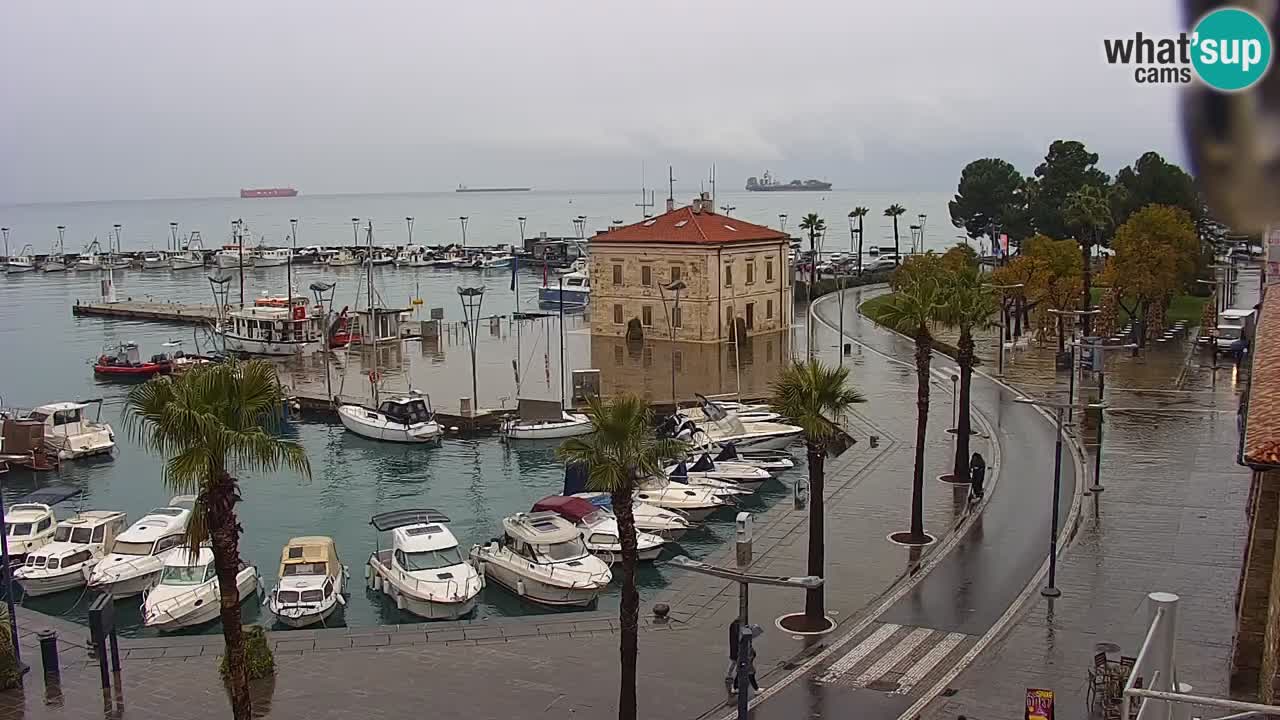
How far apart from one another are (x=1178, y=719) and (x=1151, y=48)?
5056 mm

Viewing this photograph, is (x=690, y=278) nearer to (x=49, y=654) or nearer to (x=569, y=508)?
(x=569, y=508)

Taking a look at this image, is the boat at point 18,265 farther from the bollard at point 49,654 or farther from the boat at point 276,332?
the bollard at point 49,654

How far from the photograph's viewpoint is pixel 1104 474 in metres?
37.3

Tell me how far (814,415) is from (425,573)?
36.6ft

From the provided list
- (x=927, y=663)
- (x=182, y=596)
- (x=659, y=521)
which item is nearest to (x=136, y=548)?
(x=182, y=596)

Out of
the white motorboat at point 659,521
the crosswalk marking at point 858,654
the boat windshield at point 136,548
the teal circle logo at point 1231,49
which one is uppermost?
the teal circle logo at point 1231,49

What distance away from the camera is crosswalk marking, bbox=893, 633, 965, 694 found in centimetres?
2140

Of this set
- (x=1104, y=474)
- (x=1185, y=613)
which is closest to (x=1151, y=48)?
(x=1185, y=613)

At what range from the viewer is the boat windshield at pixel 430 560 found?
3005cm

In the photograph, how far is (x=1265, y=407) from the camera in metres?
9.95

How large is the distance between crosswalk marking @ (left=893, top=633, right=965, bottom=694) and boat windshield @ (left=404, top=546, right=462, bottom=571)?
12.7 m

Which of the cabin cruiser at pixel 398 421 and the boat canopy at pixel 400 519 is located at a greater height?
the boat canopy at pixel 400 519

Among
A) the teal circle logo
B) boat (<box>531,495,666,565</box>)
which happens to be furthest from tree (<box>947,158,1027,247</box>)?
the teal circle logo

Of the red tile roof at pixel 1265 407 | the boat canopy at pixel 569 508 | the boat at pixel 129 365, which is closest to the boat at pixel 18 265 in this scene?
the boat at pixel 129 365
